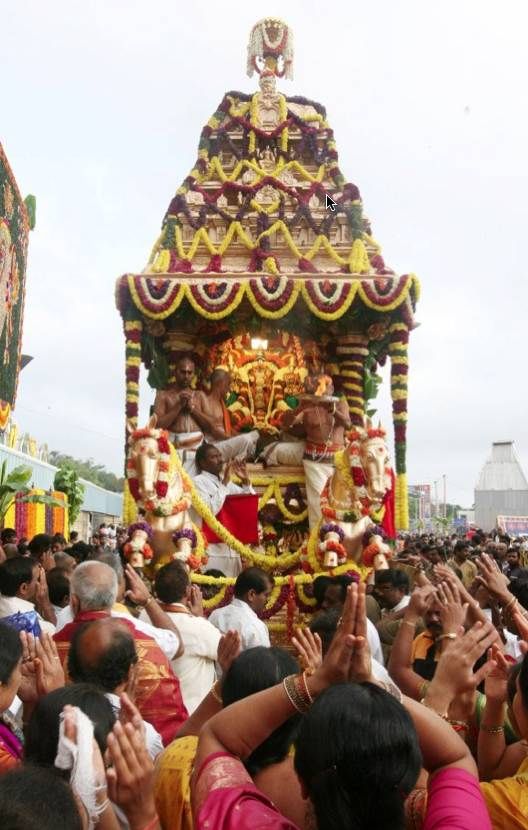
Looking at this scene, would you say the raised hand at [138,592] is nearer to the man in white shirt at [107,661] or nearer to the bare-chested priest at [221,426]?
the man in white shirt at [107,661]

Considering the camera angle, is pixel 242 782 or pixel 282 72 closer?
pixel 242 782

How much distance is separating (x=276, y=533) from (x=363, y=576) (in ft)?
7.95

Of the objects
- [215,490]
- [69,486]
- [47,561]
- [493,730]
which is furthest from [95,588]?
[69,486]

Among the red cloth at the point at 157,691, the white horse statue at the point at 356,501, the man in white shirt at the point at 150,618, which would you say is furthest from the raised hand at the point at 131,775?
the white horse statue at the point at 356,501

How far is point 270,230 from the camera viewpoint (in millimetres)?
11680

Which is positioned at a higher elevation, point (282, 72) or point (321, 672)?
point (282, 72)

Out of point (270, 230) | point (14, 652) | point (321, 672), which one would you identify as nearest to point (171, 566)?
point (14, 652)

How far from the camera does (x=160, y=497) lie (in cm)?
873

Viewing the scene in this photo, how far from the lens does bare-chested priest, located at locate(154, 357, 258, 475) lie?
408 inches

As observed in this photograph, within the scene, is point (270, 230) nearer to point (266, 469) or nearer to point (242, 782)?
point (266, 469)

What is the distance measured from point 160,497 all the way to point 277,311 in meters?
3.04

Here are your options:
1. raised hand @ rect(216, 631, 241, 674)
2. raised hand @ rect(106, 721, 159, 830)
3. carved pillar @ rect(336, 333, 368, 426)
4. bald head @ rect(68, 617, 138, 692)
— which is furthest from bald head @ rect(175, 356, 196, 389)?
raised hand @ rect(106, 721, 159, 830)

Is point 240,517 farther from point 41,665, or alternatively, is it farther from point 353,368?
point 41,665

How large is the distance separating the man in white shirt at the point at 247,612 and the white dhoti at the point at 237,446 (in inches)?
227
